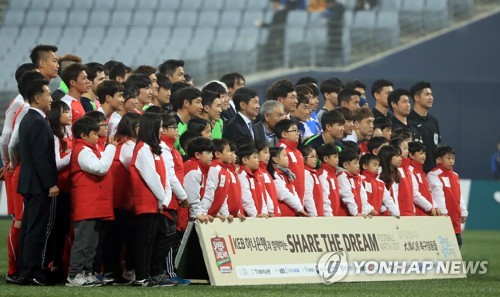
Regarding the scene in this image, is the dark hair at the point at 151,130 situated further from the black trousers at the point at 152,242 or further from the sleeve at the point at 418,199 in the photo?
the sleeve at the point at 418,199

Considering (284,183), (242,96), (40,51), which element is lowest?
(284,183)

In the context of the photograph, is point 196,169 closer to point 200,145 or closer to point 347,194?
point 200,145

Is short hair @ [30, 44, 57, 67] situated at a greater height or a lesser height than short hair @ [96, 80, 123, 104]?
greater

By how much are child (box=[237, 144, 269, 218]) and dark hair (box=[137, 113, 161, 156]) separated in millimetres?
1207

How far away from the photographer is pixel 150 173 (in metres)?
9.47

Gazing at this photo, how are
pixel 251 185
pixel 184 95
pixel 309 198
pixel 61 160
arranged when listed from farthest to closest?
pixel 309 198 < pixel 184 95 < pixel 251 185 < pixel 61 160

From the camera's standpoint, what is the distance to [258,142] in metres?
10.7

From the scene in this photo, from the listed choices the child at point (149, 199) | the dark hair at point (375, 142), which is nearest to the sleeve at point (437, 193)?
the dark hair at point (375, 142)

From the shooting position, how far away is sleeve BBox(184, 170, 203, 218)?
9.88 metres

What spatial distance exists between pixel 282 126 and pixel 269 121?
299 mm

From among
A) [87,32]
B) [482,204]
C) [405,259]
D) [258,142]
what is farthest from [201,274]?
[87,32]

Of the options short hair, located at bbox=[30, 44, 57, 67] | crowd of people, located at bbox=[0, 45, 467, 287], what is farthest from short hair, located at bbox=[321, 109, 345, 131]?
short hair, located at bbox=[30, 44, 57, 67]
